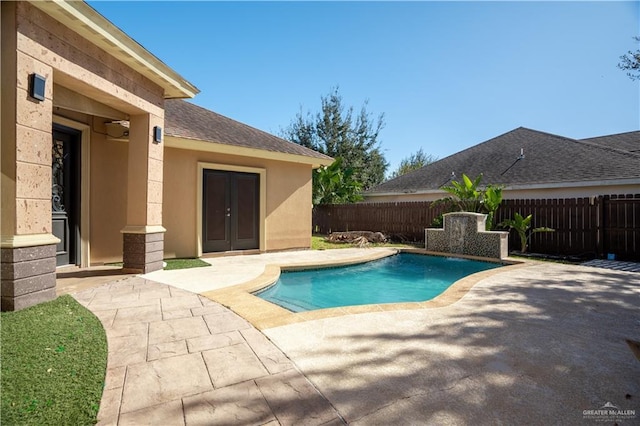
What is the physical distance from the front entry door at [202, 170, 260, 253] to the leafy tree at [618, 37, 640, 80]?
1110 cm

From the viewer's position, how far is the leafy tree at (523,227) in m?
10.3

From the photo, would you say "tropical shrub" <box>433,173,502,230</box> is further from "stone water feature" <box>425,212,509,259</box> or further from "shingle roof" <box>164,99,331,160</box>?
"shingle roof" <box>164,99,331,160</box>

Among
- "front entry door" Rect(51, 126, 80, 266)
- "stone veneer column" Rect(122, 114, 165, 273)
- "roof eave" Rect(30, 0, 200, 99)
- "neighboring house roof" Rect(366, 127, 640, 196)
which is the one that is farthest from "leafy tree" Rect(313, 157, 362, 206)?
"front entry door" Rect(51, 126, 80, 266)

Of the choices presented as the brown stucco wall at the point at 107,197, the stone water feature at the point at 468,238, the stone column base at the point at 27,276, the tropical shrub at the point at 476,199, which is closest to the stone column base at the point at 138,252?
the brown stucco wall at the point at 107,197

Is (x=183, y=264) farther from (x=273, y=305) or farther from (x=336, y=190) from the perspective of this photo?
(x=336, y=190)

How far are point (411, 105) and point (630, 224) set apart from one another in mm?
16706

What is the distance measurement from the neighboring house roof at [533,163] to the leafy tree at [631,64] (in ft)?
12.5

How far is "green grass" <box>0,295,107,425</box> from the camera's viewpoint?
1.87 m

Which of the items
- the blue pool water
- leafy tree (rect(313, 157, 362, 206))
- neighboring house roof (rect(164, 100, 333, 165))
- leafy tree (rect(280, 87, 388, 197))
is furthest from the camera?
leafy tree (rect(280, 87, 388, 197))

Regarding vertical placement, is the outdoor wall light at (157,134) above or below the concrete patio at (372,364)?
above

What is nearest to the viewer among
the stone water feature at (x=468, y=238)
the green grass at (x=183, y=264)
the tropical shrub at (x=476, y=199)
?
the green grass at (x=183, y=264)

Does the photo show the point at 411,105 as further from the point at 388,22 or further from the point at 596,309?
the point at 596,309

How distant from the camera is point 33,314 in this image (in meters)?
3.53

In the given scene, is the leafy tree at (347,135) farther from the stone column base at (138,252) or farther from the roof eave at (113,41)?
the stone column base at (138,252)
